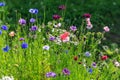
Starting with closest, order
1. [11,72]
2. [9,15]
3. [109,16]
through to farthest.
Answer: [11,72]
[9,15]
[109,16]

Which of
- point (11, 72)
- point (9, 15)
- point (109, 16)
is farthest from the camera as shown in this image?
point (109, 16)

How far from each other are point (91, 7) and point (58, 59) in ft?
11.1

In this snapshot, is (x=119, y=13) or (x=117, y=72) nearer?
(x=117, y=72)

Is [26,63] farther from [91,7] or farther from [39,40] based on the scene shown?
[91,7]

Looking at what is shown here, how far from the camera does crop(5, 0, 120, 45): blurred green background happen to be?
6.48 meters

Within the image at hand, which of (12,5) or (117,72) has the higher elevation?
(117,72)

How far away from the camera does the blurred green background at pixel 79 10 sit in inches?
255

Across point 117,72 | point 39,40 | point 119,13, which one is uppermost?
point 39,40

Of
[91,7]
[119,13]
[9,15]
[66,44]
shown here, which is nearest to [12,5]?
[9,15]

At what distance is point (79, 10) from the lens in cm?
698

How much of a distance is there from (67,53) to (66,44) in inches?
7.1

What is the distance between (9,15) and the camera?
21.3ft

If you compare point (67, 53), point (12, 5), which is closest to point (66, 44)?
point (67, 53)

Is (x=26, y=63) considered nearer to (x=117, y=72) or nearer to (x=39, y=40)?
(x=39, y=40)
